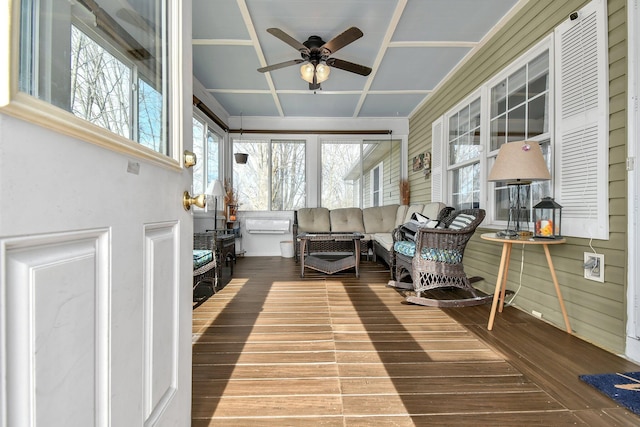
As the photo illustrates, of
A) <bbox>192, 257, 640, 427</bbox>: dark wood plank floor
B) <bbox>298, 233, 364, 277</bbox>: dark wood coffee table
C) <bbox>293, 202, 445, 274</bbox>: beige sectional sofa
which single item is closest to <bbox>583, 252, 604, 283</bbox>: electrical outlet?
<bbox>192, 257, 640, 427</bbox>: dark wood plank floor

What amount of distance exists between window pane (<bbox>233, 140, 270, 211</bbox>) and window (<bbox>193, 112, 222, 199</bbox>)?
573 millimetres

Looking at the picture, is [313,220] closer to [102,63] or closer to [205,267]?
[205,267]

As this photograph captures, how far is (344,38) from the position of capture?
280 centimetres

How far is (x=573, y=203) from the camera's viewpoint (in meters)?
2.13

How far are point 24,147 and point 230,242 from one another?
373 cm

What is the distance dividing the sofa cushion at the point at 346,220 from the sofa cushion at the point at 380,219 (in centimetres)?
12

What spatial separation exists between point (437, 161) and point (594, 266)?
284 centimetres

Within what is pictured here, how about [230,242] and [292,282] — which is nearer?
[292,282]

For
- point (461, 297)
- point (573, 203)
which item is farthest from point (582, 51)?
point (461, 297)

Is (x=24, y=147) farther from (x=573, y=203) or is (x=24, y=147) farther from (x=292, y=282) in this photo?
(x=292, y=282)

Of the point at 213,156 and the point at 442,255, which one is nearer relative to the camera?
the point at 442,255

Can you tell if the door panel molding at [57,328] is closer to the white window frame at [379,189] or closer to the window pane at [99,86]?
the window pane at [99,86]

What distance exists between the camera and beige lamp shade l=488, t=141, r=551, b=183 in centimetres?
205

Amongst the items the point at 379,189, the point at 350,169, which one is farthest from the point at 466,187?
the point at 379,189
